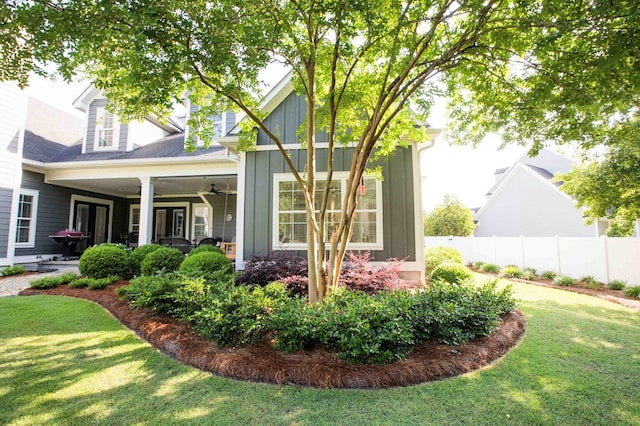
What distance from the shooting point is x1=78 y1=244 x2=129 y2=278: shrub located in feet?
24.8

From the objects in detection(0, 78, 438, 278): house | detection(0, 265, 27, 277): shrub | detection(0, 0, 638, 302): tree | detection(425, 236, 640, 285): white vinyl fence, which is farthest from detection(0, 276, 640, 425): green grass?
detection(0, 265, 27, 277): shrub

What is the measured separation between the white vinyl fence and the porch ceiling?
11131 mm

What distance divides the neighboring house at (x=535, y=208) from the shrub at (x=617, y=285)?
5.87m

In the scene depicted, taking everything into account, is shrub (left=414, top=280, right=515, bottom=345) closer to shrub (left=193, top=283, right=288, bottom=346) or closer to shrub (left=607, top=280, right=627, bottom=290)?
shrub (left=193, top=283, right=288, bottom=346)

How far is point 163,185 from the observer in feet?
39.4

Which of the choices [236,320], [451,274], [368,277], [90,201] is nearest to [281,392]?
[236,320]

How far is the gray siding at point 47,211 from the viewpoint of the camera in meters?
10.4

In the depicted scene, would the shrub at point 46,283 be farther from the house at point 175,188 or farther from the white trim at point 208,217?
the white trim at point 208,217

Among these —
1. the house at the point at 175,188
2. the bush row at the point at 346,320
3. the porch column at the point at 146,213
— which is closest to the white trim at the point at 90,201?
the house at the point at 175,188

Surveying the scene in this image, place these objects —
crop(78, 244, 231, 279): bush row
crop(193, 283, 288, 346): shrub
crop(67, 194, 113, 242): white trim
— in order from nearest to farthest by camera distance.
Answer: crop(193, 283, 288, 346): shrub
crop(78, 244, 231, 279): bush row
crop(67, 194, 113, 242): white trim

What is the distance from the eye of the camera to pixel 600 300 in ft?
24.0

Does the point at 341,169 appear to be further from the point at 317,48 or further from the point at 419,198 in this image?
the point at 317,48

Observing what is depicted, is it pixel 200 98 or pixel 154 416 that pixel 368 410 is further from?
pixel 200 98

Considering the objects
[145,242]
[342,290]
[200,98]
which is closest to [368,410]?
[342,290]
